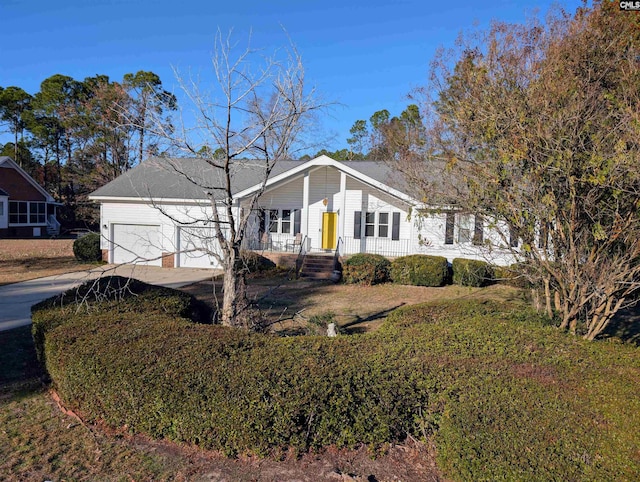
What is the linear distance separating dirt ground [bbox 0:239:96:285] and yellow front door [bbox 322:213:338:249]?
976cm

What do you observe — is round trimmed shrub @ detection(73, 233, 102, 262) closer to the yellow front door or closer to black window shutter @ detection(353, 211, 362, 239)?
the yellow front door

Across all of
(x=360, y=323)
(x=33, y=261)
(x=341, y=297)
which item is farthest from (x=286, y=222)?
(x=33, y=261)

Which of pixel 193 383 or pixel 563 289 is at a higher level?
pixel 563 289

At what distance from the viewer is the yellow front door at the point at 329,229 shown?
20.6 m

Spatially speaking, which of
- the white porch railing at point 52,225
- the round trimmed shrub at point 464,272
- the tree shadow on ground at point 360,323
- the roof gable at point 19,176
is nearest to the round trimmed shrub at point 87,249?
the tree shadow on ground at point 360,323

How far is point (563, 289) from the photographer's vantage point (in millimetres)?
6160

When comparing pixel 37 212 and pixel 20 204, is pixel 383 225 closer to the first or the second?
pixel 20 204

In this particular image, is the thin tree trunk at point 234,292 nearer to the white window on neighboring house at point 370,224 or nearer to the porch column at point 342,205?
the porch column at point 342,205

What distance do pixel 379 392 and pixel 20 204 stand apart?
122 ft

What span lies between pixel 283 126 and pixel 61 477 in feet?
16.3

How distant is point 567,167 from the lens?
5.48 metres

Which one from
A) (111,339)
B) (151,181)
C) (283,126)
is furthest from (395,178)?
(111,339)

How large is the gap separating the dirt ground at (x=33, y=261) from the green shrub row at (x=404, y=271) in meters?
10.8

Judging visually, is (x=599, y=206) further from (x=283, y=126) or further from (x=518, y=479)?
(x=283, y=126)
